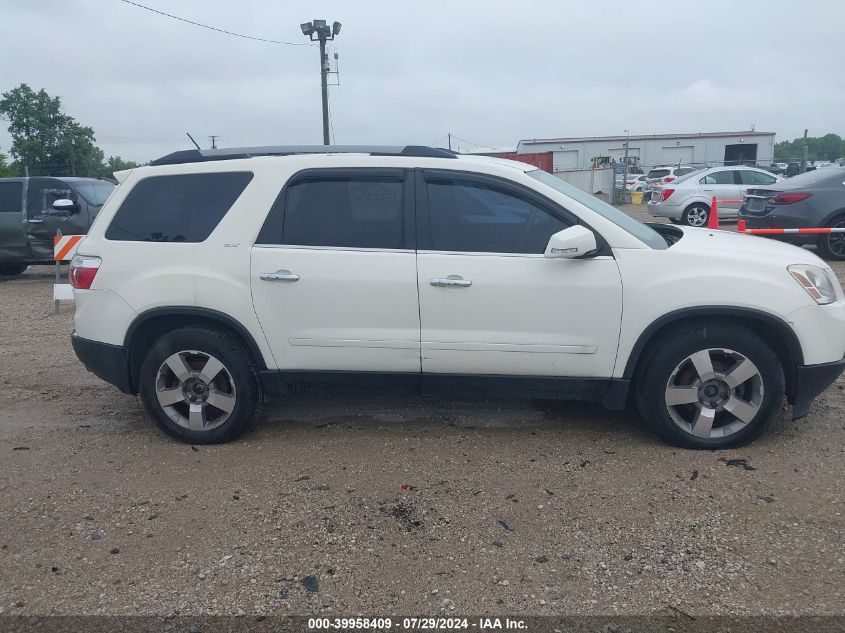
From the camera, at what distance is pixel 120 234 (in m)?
4.66

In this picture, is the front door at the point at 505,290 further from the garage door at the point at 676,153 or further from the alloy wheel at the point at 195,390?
the garage door at the point at 676,153

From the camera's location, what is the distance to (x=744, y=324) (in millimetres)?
4281

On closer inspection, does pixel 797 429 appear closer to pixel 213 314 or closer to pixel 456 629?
pixel 456 629

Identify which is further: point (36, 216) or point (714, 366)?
point (36, 216)

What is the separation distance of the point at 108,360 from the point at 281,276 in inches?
51.6

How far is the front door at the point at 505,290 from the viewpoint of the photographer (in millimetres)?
4230

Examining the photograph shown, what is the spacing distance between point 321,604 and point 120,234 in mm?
2833

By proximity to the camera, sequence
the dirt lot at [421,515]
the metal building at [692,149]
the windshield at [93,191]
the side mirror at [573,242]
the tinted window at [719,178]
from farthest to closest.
Answer: 1. the metal building at [692,149]
2. the tinted window at [719,178]
3. the windshield at [93,191]
4. the side mirror at [573,242]
5. the dirt lot at [421,515]

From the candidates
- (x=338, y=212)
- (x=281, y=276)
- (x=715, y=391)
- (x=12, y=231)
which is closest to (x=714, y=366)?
(x=715, y=391)

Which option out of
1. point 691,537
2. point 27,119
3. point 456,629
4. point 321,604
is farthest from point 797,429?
point 27,119

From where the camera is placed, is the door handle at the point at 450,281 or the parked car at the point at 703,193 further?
the parked car at the point at 703,193

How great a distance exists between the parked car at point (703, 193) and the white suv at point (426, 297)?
13731mm

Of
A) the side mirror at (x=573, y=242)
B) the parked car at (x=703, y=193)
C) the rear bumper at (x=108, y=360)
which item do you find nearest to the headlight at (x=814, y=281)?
the side mirror at (x=573, y=242)

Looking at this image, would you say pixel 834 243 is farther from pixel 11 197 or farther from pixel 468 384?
pixel 11 197
